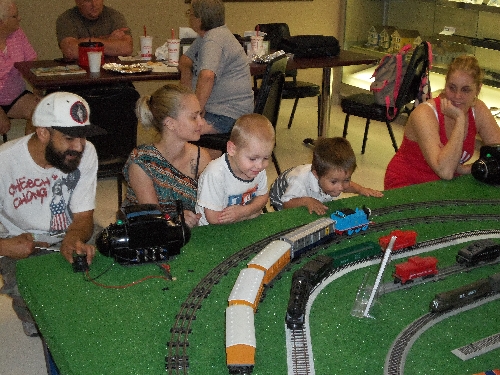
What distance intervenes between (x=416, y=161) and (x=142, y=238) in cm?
200

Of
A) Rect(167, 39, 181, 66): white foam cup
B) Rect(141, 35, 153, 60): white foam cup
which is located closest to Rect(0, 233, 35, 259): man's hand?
Rect(167, 39, 181, 66): white foam cup

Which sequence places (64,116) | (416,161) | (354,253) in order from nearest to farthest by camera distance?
1. (354,253)
2. (64,116)
3. (416,161)

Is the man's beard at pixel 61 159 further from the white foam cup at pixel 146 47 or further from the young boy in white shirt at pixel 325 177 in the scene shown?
the white foam cup at pixel 146 47

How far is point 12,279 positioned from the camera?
2.95m

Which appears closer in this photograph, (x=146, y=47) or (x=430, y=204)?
(x=430, y=204)

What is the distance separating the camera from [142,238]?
2.25 meters

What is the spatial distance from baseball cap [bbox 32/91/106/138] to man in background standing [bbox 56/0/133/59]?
9.12 ft

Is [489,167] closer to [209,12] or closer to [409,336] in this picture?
[409,336]

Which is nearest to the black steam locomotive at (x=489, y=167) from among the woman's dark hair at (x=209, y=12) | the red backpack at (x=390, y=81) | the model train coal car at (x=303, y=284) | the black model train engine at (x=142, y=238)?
the model train coal car at (x=303, y=284)

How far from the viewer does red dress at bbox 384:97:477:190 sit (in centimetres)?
359

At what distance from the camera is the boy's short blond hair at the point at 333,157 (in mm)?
3014

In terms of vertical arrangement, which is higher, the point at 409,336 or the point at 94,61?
the point at 94,61

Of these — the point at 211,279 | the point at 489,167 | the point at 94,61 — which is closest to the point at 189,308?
the point at 211,279

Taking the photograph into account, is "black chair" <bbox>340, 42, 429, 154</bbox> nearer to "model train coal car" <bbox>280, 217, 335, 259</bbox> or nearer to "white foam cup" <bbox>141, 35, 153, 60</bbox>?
"white foam cup" <bbox>141, 35, 153, 60</bbox>
